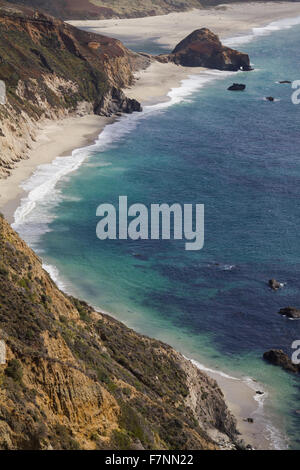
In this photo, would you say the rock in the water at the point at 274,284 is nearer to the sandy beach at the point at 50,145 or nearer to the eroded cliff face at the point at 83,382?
the eroded cliff face at the point at 83,382

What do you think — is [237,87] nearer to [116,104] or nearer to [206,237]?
[116,104]

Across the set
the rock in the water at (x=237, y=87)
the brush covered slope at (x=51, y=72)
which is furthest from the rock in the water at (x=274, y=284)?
the rock in the water at (x=237, y=87)

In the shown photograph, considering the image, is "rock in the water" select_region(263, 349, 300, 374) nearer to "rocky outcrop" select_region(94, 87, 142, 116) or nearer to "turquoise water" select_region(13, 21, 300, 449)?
"turquoise water" select_region(13, 21, 300, 449)

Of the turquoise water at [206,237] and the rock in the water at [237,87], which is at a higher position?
the rock in the water at [237,87]

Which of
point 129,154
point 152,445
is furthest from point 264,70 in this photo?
point 152,445

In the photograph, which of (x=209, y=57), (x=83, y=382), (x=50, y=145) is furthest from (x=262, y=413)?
(x=209, y=57)
